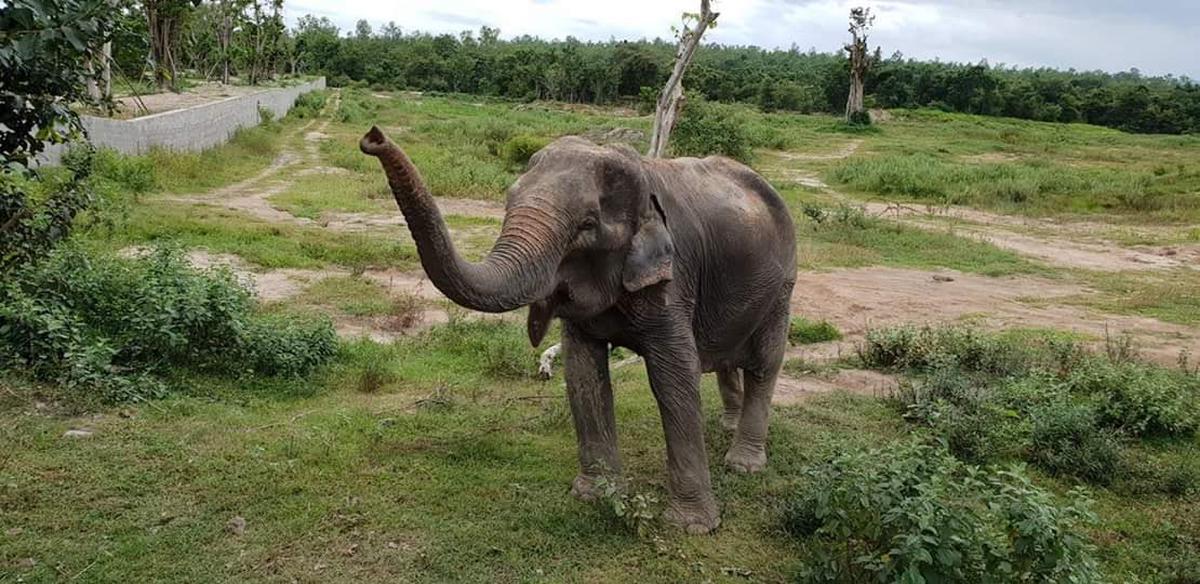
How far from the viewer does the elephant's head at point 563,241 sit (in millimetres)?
3732

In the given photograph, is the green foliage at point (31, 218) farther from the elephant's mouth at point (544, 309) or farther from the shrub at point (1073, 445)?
the shrub at point (1073, 445)

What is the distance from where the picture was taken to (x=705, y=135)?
93.9 ft

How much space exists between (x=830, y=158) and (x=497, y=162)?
16171 millimetres

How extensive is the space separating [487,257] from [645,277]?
1.07m

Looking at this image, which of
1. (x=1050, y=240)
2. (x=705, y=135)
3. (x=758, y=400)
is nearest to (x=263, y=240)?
(x=758, y=400)

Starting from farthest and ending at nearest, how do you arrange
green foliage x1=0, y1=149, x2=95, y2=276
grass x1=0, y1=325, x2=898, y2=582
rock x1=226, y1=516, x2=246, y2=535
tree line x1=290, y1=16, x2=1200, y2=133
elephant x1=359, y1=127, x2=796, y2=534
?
tree line x1=290, y1=16, x2=1200, y2=133, rock x1=226, y1=516, x2=246, y2=535, grass x1=0, y1=325, x2=898, y2=582, green foliage x1=0, y1=149, x2=95, y2=276, elephant x1=359, y1=127, x2=796, y2=534

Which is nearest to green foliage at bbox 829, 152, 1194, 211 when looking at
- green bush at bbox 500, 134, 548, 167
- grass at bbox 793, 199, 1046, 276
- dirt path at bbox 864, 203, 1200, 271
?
dirt path at bbox 864, 203, 1200, 271

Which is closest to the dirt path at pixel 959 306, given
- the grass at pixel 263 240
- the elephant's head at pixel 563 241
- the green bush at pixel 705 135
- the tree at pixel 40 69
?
the elephant's head at pixel 563 241

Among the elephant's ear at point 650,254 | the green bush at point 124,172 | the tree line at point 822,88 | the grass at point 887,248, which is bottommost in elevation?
the grass at point 887,248

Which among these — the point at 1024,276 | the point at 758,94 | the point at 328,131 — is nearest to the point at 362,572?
the point at 1024,276

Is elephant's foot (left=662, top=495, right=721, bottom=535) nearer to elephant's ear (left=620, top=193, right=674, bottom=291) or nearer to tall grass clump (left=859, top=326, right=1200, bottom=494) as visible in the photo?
elephant's ear (left=620, top=193, right=674, bottom=291)

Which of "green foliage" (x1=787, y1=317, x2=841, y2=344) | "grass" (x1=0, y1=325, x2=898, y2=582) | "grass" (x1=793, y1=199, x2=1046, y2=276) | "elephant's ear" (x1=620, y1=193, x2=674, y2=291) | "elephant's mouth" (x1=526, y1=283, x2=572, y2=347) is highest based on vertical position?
"elephant's ear" (x1=620, y1=193, x2=674, y2=291)

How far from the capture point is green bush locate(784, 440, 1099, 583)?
161 inches

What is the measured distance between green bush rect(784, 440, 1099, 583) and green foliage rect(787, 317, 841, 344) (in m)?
6.17
